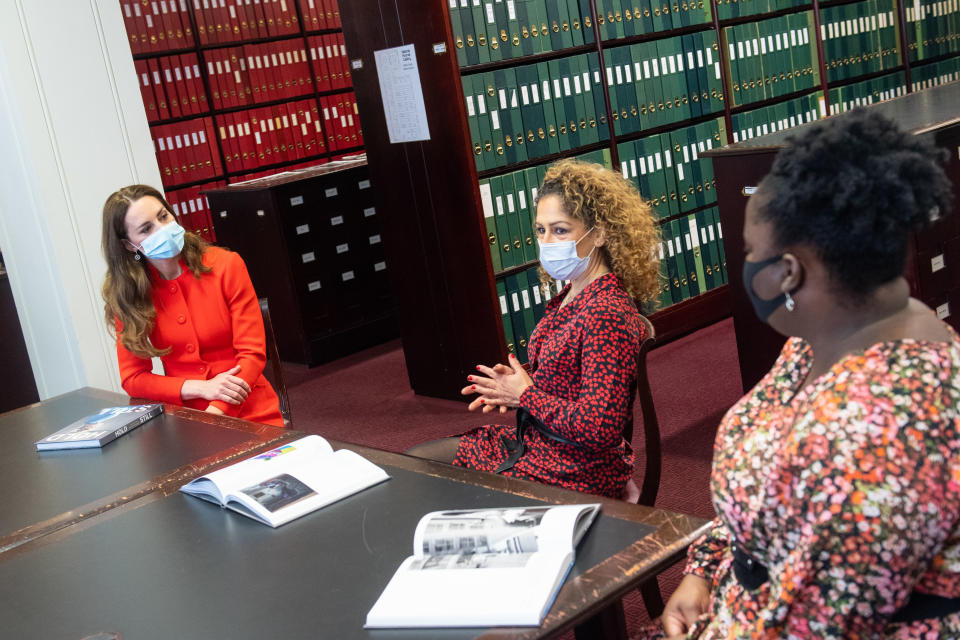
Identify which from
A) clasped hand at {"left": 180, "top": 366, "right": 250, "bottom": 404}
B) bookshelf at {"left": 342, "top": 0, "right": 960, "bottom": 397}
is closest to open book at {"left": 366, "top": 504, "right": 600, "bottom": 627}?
clasped hand at {"left": 180, "top": 366, "right": 250, "bottom": 404}

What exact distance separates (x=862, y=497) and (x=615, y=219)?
4.44 feet

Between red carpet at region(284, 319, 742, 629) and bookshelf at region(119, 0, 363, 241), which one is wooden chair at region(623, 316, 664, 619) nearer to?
red carpet at region(284, 319, 742, 629)

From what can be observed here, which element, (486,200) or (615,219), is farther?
(486,200)

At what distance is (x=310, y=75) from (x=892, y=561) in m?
7.02

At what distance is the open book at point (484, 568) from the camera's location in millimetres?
1320

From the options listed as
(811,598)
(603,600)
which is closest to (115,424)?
(603,600)

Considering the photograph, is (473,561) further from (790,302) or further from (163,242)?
(163,242)

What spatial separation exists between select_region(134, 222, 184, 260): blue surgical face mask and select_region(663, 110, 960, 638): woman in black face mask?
6.67 feet

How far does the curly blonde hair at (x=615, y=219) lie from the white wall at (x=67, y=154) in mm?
2525

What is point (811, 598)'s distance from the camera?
1.13m

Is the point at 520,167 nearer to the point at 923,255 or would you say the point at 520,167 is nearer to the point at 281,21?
the point at 923,255

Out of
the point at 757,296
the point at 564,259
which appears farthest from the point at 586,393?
the point at 757,296

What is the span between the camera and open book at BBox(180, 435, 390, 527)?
180cm

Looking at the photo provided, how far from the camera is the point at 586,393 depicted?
6.84ft
